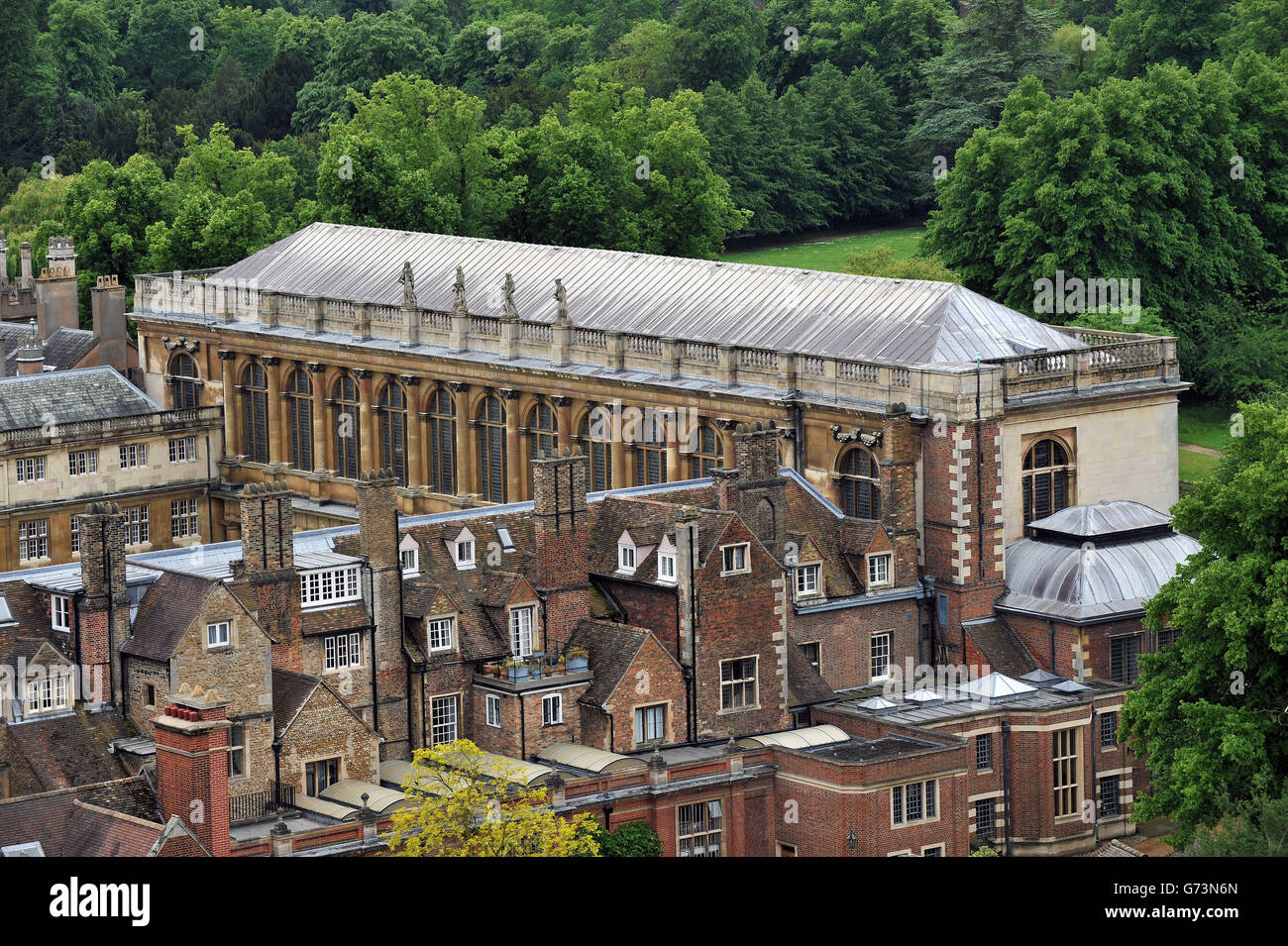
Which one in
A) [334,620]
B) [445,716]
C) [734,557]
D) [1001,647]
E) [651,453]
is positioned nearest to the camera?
[334,620]

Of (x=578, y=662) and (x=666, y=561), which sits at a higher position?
(x=666, y=561)

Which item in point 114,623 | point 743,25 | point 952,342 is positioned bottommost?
point 114,623

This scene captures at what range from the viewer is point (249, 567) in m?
60.0

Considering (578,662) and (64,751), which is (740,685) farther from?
(64,751)

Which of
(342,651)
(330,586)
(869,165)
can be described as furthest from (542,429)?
(869,165)

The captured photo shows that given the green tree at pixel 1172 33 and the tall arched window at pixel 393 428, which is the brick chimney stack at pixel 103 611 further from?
the green tree at pixel 1172 33

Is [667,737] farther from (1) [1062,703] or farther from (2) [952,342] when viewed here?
(2) [952,342]

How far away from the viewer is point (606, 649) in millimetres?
64000

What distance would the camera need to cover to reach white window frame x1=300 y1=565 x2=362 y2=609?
200 feet

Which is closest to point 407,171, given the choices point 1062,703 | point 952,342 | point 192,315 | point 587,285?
point 192,315

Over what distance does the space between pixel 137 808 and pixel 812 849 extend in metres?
17.2

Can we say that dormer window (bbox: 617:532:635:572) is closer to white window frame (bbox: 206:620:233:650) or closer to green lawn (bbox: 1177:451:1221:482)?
white window frame (bbox: 206:620:233:650)

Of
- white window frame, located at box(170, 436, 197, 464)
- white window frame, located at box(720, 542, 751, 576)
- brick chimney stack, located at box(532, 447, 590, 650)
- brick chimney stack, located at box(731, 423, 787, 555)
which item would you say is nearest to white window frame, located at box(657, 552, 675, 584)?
white window frame, located at box(720, 542, 751, 576)

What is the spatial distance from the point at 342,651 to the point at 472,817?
376 inches
